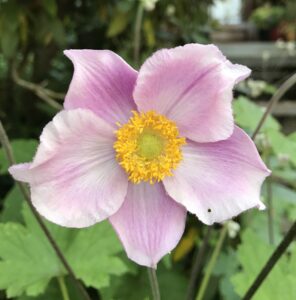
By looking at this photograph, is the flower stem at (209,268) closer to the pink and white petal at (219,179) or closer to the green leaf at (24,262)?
the green leaf at (24,262)

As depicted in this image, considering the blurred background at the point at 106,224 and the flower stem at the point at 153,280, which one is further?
the blurred background at the point at 106,224

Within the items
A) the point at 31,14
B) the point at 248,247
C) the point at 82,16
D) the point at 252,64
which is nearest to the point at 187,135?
the point at 248,247

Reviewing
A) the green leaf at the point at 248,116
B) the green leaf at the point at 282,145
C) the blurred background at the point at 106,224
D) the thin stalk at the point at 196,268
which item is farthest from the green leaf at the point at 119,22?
the thin stalk at the point at 196,268

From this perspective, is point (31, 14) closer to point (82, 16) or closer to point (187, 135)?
point (82, 16)

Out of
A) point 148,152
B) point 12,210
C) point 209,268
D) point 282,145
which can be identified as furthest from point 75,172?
point 282,145

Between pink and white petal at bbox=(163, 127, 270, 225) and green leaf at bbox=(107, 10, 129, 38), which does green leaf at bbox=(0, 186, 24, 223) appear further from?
green leaf at bbox=(107, 10, 129, 38)

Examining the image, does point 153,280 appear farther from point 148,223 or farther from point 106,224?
point 106,224
